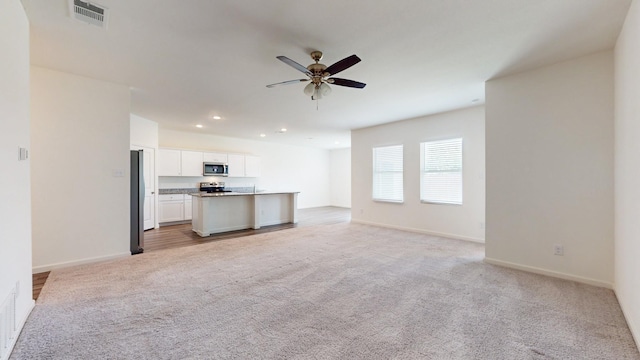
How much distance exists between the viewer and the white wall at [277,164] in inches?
299

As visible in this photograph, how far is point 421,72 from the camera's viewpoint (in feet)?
11.3

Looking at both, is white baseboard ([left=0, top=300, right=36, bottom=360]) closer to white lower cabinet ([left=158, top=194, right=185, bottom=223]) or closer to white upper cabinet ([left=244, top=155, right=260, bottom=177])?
white lower cabinet ([left=158, top=194, right=185, bottom=223])

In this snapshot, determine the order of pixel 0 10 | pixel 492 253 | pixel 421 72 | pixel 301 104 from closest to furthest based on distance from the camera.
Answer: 1. pixel 0 10
2. pixel 421 72
3. pixel 492 253
4. pixel 301 104

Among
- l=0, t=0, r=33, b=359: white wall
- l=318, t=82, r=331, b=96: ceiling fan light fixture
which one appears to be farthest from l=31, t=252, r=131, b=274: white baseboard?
l=318, t=82, r=331, b=96: ceiling fan light fixture

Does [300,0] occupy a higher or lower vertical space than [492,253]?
higher

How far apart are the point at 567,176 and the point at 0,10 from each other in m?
5.42

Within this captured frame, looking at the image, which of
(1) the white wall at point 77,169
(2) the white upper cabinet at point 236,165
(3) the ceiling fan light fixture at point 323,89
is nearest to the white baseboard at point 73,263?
(1) the white wall at point 77,169

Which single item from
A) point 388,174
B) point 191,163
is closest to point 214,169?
point 191,163

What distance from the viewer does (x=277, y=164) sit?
9.82 meters

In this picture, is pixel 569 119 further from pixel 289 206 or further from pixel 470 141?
pixel 289 206

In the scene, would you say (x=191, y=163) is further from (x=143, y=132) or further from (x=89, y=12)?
(x=89, y=12)

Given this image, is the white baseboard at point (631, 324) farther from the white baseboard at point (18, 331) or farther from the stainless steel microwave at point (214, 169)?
the stainless steel microwave at point (214, 169)

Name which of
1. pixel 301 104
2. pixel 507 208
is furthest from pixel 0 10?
pixel 507 208

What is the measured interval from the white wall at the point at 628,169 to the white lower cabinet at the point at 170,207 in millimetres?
8166
